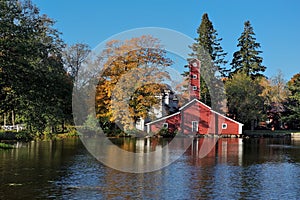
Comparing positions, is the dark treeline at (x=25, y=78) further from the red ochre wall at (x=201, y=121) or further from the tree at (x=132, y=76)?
the red ochre wall at (x=201, y=121)

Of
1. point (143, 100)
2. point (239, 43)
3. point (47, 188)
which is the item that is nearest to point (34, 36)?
point (47, 188)

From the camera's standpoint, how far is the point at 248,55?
6281cm

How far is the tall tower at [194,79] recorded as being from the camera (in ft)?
173

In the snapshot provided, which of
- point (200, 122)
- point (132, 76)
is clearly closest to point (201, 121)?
point (200, 122)

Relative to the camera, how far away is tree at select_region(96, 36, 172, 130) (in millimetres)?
42031

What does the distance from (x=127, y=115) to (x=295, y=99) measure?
2867cm

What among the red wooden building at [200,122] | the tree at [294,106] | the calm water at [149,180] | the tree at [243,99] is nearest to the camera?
the calm water at [149,180]

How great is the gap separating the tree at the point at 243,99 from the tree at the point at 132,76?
1346cm

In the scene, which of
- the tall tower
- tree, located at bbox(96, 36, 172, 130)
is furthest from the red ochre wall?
tree, located at bbox(96, 36, 172, 130)

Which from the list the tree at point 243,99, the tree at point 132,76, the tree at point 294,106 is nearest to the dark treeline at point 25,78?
the tree at point 132,76

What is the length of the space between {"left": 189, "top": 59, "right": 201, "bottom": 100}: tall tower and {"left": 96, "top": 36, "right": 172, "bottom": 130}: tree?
32.3ft

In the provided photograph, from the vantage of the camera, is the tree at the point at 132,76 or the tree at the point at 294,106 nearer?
the tree at the point at 132,76

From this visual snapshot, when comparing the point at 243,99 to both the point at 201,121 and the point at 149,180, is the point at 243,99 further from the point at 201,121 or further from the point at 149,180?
the point at 149,180

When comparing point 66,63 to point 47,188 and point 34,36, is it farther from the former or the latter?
point 47,188
